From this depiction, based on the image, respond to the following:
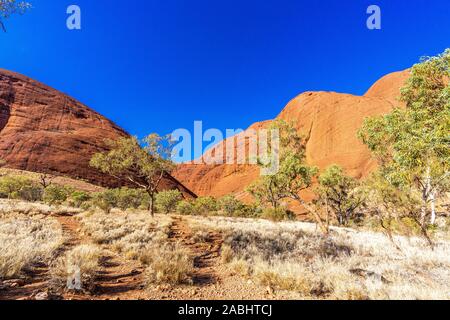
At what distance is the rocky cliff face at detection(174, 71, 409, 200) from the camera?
75.2m

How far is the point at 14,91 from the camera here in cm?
10306

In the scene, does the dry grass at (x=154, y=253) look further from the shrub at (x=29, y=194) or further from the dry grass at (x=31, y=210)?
the shrub at (x=29, y=194)

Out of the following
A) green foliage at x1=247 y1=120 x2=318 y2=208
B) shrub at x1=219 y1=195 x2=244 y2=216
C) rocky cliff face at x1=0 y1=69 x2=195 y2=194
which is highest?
rocky cliff face at x1=0 y1=69 x2=195 y2=194

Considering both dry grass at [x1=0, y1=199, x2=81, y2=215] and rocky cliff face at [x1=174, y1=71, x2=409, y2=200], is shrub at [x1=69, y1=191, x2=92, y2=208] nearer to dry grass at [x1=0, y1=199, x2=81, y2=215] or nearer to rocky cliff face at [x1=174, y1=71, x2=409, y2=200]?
dry grass at [x1=0, y1=199, x2=81, y2=215]

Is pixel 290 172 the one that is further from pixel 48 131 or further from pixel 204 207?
pixel 48 131

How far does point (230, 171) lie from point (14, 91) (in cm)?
10114

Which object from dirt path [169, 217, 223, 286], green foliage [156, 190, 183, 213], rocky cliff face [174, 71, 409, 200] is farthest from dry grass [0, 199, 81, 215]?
rocky cliff face [174, 71, 409, 200]

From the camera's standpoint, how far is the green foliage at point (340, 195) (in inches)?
1309

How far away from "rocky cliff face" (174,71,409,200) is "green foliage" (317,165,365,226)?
108ft

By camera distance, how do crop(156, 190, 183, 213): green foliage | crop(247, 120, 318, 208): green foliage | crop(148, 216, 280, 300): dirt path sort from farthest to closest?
1. crop(156, 190, 183, 213): green foliage
2. crop(247, 120, 318, 208): green foliage
3. crop(148, 216, 280, 300): dirt path

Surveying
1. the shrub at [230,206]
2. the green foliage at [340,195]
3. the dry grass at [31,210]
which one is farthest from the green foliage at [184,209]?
the dry grass at [31,210]

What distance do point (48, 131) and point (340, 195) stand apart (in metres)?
99.6

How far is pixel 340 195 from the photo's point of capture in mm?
36750
